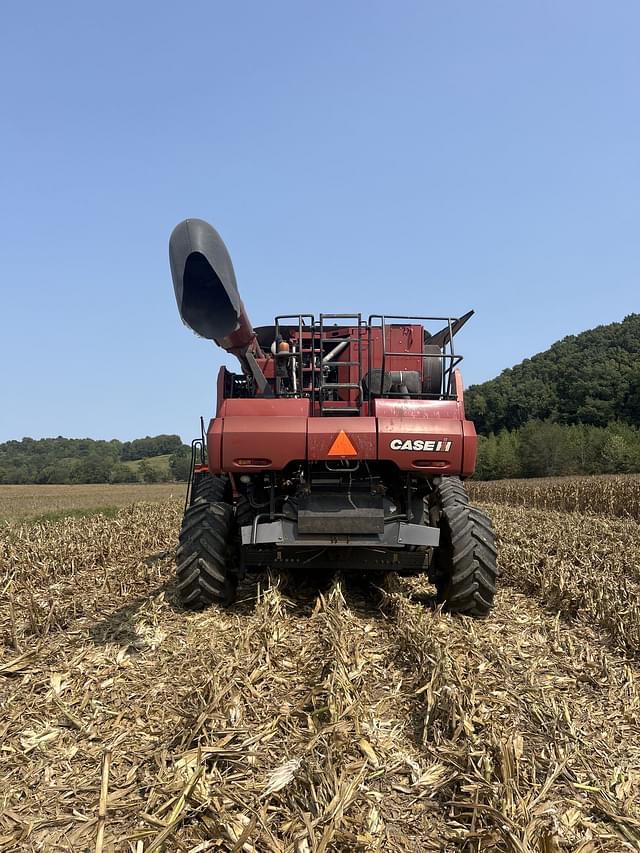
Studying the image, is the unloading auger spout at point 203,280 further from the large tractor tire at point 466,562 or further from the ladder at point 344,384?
the large tractor tire at point 466,562

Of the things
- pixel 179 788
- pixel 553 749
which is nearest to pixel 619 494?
pixel 553 749

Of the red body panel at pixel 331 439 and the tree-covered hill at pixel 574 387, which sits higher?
the tree-covered hill at pixel 574 387

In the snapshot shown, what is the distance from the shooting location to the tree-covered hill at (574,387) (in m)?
65.3

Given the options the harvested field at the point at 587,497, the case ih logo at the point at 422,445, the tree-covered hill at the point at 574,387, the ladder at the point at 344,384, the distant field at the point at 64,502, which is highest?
the tree-covered hill at the point at 574,387

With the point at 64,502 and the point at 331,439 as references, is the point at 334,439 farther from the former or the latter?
the point at 64,502

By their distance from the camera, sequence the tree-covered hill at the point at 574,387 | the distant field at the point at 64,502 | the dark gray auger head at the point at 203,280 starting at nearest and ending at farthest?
the dark gray auger head at the point at 203,280
the distant field at the point at 64,502
the tree-covered hill at the point at 574,387

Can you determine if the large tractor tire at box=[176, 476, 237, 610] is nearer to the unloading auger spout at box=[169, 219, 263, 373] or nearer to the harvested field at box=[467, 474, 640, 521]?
the unloading auger spout at box=[169, 219, 263, 373]

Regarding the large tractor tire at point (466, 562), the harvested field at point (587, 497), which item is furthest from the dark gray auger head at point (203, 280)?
the harvested field at point (587, 497)

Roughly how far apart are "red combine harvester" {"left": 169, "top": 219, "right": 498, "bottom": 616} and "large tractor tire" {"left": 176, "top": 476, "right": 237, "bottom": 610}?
0.4 inches

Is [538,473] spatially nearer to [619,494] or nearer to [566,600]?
[619,494]

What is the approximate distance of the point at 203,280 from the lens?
15.1 ft

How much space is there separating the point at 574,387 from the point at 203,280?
71945 millimetres

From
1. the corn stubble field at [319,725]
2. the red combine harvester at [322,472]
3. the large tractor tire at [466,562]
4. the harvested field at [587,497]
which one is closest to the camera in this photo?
the corn stubble field at [319,725]

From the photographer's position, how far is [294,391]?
603cm
